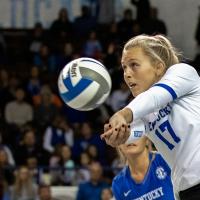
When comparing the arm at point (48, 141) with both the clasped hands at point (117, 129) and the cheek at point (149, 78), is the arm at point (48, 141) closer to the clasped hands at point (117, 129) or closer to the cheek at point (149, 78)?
the cheek at point (149, 78)

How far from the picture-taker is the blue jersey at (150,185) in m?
4.43

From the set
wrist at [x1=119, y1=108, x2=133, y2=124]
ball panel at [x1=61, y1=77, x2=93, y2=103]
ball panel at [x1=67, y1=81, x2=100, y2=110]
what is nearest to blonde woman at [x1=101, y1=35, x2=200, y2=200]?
wrist at [x1=119, y1=108, x2=133, y2=124]

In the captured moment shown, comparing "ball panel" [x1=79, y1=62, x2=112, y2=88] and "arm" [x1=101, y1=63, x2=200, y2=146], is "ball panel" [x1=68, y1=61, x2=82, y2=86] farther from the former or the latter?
"arm" [x1=101, y1=63, x2=200, y2=146]

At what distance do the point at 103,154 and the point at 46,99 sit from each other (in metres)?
1.51

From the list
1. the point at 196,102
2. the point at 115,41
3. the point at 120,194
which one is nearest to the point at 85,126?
the point at 115,41

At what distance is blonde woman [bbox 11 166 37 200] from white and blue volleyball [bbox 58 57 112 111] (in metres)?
4.70

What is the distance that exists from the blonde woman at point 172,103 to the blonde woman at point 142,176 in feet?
3.60

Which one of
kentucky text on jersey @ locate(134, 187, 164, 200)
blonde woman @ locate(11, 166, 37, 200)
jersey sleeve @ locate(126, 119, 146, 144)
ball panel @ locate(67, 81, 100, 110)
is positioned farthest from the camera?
blonde woman @ locate(11, 166, 37, 200)

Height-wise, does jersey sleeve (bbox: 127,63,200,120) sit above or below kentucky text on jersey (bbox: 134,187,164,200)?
above

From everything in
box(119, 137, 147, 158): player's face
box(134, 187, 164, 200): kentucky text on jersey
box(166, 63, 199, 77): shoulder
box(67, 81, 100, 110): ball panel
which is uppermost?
box(166, 63, 199, 77): shoulder

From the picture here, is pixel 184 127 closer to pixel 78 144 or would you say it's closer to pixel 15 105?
pixel 78 144

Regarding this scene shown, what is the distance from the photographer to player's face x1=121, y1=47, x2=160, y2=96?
10.7 ft

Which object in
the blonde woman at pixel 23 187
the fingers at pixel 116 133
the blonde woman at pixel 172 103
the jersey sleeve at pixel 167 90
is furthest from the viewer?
the blonde woman at pixel 23 187

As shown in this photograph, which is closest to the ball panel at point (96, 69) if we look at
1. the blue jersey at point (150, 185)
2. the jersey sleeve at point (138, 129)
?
the blue jersey at point (150, 185)
